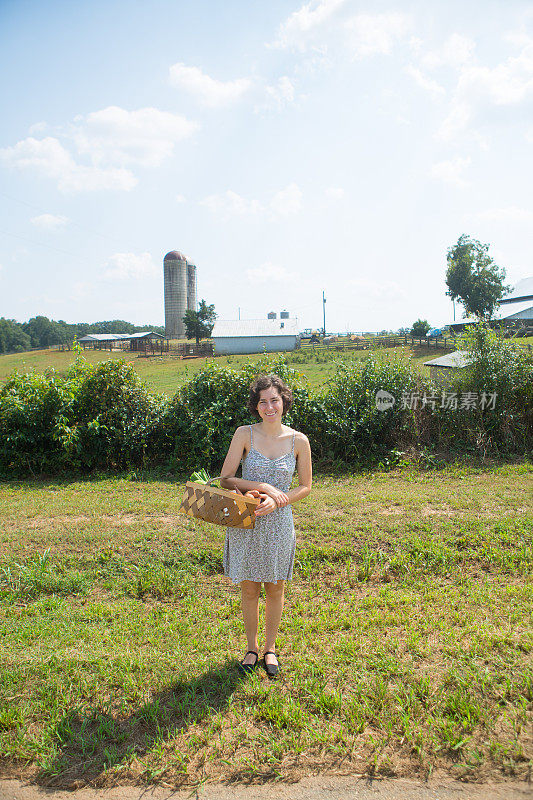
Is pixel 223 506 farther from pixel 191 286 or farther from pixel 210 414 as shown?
pixel 191 286

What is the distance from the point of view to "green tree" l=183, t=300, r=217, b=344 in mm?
57656

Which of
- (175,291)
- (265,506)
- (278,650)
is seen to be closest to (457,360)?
(278,650)

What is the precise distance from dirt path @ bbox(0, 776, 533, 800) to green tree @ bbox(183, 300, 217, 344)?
5674 centimetres

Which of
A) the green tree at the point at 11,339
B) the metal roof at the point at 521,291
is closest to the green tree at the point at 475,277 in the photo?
the metal roof at the point at 521,291

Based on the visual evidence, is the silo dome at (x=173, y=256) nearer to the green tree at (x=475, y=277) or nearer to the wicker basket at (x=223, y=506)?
the green tree at (x=475, y=277)

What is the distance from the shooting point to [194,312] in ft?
188

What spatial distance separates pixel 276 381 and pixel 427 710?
198 cm

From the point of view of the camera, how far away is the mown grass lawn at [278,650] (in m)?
2.43

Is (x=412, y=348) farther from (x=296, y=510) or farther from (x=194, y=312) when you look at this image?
(x=296, y=510)

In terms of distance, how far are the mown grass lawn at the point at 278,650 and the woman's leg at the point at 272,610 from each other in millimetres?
149

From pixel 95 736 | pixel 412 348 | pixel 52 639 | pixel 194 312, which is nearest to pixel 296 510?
pixel 52 639

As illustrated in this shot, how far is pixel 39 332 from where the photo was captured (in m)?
110

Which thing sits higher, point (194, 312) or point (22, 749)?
point (194, 312)

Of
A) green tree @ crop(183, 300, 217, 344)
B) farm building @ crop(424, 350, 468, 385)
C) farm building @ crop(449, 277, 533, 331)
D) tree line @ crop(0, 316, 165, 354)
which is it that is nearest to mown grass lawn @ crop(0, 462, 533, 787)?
farm building @ crop(424, 350, 468, 385)
